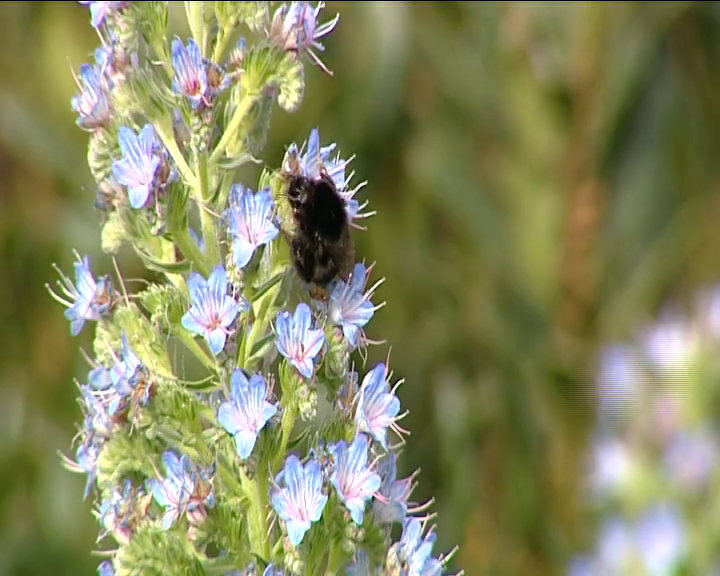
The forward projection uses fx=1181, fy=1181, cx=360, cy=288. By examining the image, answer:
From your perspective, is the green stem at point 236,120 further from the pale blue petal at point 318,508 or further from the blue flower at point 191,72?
the pale blue petal at point 318,508

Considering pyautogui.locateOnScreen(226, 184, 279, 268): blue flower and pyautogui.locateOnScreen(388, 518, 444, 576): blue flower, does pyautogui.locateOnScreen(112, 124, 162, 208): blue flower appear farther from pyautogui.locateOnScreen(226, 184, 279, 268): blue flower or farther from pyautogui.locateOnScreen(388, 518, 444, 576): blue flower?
pyautogui.locateOnScreen(388, 518, 444, 576): blue flower

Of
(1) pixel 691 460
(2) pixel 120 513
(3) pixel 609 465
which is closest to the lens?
(2) pixel 120 513

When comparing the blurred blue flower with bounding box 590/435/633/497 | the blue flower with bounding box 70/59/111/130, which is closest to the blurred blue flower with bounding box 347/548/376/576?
the blue flower with bounding box 70/59/111/130

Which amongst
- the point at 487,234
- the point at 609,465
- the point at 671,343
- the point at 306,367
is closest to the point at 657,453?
the point at 609,465

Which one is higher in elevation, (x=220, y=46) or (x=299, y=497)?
(x=220, y=46)

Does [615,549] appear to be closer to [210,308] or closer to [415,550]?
[415,550]

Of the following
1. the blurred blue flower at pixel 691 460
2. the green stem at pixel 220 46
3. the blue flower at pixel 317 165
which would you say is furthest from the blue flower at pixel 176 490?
the blurred blue flower at pixel 691 460

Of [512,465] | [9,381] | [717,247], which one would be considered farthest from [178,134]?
[717,247]
